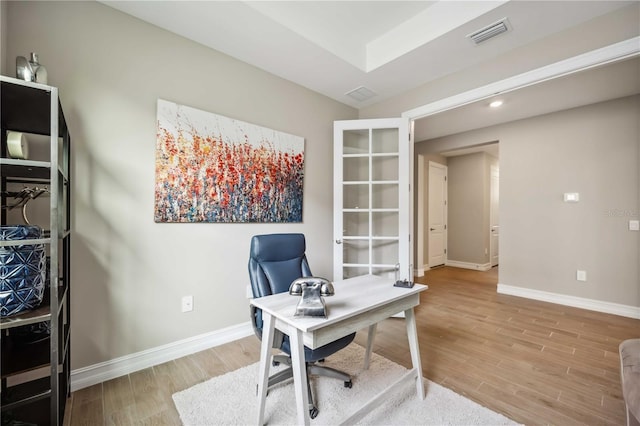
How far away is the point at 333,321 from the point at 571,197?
13.9 ft

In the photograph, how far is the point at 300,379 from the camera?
1222mm

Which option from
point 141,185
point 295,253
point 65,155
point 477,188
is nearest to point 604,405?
point 295,253

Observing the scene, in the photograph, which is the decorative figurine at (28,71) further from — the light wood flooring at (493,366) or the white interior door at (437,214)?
the white interior door at (437,214)

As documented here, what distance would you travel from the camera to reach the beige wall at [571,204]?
332 cm

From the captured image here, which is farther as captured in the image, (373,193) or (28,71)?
(373,193)

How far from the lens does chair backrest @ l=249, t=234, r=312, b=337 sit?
70.6 inches

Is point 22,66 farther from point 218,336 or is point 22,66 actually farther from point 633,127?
point 633,127

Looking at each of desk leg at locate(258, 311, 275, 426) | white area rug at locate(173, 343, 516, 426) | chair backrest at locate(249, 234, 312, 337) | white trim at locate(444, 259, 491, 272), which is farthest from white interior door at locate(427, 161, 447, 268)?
desk leg at locate(258, 311, 275, 426)

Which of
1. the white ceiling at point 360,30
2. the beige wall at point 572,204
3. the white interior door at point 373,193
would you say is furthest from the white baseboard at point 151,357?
the beige wall at point 572,204

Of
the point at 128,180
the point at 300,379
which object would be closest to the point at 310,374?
the point at 300,379

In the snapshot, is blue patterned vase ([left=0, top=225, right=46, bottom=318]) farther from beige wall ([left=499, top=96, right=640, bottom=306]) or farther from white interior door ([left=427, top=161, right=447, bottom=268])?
white interior door ([left=427, top=161, right=447, bottom=268])

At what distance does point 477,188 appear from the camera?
19.2ft

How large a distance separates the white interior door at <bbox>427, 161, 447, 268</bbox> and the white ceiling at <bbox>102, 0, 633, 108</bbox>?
10.8 ft

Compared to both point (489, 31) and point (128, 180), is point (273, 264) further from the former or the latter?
point (489, 31)
